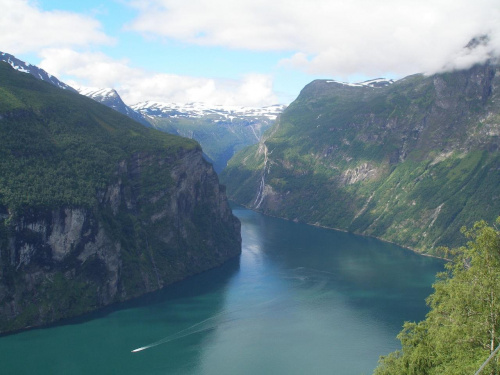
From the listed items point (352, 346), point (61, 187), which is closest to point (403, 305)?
point (352, 346)

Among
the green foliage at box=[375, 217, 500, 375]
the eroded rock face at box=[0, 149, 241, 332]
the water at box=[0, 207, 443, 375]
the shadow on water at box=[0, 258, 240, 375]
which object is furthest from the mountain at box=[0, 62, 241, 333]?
the green foliage at box=[375, 217, 500, 375]

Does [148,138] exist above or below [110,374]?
above

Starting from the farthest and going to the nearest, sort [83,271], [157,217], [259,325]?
[157,217], [83,271], [259,325]

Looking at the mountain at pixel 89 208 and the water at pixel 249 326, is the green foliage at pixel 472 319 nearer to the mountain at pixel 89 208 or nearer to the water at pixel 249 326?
the water at pixel 249 326

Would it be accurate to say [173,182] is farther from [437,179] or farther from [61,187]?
[437,179]

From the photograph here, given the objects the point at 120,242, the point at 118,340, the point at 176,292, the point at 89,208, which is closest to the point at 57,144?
the point at 89,208

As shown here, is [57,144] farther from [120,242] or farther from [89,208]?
[120,242]

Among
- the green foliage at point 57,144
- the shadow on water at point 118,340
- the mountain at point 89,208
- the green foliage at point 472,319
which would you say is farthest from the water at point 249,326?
the green foliage at point 472,319
